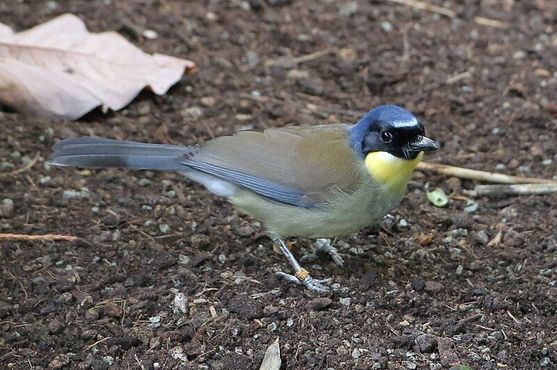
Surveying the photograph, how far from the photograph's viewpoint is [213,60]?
645 cm

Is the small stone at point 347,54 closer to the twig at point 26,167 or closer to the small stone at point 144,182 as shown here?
the small stone at point 144,182

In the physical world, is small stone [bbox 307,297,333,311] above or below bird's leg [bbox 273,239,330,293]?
above

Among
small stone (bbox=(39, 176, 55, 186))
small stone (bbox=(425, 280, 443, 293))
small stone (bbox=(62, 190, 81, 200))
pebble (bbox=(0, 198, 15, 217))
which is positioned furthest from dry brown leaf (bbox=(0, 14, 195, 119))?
small stone (bbox=(425, 280, 443, 293))

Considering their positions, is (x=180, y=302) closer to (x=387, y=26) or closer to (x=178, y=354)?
(x=178, y=354)

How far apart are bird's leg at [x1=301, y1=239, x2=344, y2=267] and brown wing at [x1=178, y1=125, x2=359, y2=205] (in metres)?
0.37

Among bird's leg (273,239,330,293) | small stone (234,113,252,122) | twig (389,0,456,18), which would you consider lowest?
small stone (234,113,252,122)

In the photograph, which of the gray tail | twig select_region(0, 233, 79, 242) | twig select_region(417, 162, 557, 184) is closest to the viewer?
twig select_region(0, 233, 79, 242)

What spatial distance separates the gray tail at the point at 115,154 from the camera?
4777 millimetres

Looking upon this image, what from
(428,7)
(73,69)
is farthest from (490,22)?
(73,69)

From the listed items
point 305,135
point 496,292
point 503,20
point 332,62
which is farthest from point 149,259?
point 503,20

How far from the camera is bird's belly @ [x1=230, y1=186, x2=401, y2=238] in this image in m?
4.54

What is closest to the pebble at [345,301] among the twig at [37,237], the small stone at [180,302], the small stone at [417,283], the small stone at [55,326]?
the small stone at [417,283]

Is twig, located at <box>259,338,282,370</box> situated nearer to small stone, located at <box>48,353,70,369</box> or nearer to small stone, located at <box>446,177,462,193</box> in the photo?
small stone, located at <box>48,353,70,369</box>

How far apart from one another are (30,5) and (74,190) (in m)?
2.08
